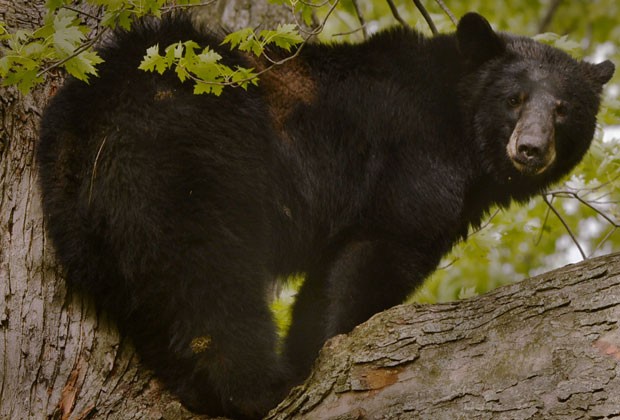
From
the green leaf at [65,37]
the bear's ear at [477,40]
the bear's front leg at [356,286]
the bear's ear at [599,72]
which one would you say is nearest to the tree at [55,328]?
the green leaf at [65,37]

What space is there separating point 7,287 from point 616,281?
329cm

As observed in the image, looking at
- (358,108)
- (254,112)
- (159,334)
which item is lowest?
(159,334)

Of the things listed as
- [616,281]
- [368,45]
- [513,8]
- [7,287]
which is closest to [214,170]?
[7,287]

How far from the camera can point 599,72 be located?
6.34 m

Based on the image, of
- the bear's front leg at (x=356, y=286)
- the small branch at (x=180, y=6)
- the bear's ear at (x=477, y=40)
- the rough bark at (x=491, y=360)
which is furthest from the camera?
the bear's ear at (x=477, y=40)

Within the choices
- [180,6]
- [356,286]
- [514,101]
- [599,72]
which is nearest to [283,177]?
[356,286]

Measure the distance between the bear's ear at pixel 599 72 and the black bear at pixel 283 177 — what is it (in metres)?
0.02

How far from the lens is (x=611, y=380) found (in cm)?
346

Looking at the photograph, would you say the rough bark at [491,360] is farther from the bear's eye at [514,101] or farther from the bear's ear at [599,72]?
the bear's ear at [599,72]

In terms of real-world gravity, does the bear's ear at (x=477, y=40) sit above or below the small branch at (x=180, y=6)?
above

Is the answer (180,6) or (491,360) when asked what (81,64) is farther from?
(491,360)

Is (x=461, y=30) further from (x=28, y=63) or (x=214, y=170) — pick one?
(x=28, y=63)

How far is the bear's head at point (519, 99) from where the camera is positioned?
18.7 feet

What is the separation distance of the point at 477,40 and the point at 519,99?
560mm
